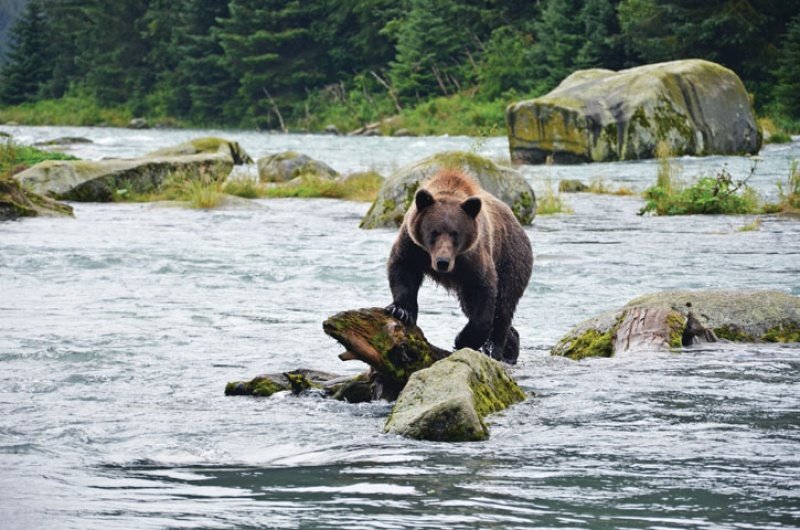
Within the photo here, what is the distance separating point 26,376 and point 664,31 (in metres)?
41.7

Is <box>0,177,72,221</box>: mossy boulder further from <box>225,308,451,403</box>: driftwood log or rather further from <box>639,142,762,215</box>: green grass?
<box>225,308,451,403</box>: driftwood log

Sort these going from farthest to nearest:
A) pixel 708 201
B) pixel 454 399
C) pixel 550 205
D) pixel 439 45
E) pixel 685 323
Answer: pixel 439 45, pixel 550 205, pixel 708 201, pixel 685 323, pixel 454 399

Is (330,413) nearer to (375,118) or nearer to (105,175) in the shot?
(105,175)

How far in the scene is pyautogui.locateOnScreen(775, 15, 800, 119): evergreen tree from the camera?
39.1 metres

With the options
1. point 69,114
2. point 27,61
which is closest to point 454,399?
point 69,114

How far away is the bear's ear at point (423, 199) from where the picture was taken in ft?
25.2

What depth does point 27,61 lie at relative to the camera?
294 ft

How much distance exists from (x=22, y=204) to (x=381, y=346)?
12456mm

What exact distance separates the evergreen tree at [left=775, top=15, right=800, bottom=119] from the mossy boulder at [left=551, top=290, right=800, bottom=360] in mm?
31833

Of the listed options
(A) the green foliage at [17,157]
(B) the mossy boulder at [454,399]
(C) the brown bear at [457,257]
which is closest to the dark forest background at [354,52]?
(A) the green foliage at [17,157]

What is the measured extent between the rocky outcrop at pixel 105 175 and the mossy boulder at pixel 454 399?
50.1 feet

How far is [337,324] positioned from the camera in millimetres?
6863

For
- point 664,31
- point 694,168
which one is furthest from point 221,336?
point 664,31

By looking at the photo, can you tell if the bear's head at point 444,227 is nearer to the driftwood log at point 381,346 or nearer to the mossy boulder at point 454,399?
the driftwood log at point 381,346
